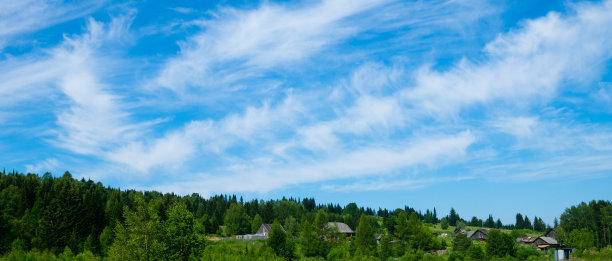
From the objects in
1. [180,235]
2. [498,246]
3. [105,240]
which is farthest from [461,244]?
[105,240]

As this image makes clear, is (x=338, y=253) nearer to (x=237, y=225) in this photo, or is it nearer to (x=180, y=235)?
(x=180, y=235)

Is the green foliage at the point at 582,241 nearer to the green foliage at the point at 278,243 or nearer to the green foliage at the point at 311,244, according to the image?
the green foliage at the point at 311,244

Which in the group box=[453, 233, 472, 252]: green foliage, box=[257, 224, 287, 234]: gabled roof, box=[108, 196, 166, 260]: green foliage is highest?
box=[108, 196, 166, 260]: green foliage

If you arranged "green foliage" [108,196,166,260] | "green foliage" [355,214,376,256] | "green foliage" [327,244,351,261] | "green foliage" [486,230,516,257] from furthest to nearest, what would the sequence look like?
"green foliage" [355,214,376,256]
"green foliage" [327,244,351,261]
"green foliage" [486,230,516,257]
"green foliage" [108,196,166,260]

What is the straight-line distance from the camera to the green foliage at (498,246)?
70438mm

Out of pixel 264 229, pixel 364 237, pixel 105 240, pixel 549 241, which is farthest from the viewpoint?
pixel 549 241

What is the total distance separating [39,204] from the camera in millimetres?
90562

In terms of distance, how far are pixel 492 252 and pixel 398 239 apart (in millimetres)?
15203

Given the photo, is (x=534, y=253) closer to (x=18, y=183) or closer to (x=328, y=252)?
(x=328, y=252)

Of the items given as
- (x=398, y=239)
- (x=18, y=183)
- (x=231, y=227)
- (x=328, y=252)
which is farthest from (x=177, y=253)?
(x=18, y=183)

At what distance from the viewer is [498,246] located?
70500 mm

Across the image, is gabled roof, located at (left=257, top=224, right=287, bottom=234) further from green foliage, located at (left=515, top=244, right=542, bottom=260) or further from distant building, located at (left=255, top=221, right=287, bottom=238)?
green foliage, located at (left=515, top=244, right=542, bottom=260)

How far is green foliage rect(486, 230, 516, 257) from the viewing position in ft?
231

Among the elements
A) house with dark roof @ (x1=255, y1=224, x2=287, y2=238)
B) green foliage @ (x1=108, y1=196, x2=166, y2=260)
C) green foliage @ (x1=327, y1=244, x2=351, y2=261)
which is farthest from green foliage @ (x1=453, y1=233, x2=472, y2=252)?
green foliage @ (x1=108, y1=196, x2=166, y2=260)
